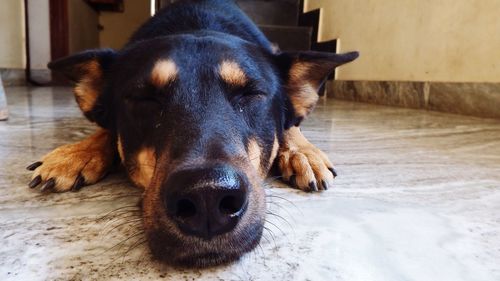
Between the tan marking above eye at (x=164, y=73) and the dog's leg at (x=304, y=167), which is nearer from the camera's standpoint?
the tan marking above eye at (x=164, y=73)

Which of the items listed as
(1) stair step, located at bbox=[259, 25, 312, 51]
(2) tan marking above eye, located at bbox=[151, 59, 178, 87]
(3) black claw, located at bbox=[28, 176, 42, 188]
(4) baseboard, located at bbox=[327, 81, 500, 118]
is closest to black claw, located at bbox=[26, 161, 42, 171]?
(3) black claw, located at bbox=[28, 176, 42, 188]

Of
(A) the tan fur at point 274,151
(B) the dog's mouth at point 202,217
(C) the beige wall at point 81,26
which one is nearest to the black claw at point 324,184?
(A) the tan fur at point 274,151

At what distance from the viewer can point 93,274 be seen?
0.73 meters

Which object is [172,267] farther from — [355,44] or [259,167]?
[355,44]

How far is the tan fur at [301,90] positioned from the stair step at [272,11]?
11.9ft

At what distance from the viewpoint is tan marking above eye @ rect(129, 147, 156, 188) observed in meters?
1.06

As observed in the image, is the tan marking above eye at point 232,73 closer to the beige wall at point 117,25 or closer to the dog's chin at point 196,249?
the dog's chin at point 196,249

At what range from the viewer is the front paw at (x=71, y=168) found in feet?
3.89

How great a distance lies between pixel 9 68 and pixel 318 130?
489cm

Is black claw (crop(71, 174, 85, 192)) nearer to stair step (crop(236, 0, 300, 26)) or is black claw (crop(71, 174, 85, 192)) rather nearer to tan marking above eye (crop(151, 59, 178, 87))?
tan marking above eye (crop(151, 59, 178, 87))

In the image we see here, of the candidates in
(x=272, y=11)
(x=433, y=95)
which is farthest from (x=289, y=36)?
(x=433, y=95)

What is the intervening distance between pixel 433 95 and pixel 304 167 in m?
2.75

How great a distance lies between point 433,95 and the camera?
11.8 feet

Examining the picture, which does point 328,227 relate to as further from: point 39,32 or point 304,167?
point 39,32
